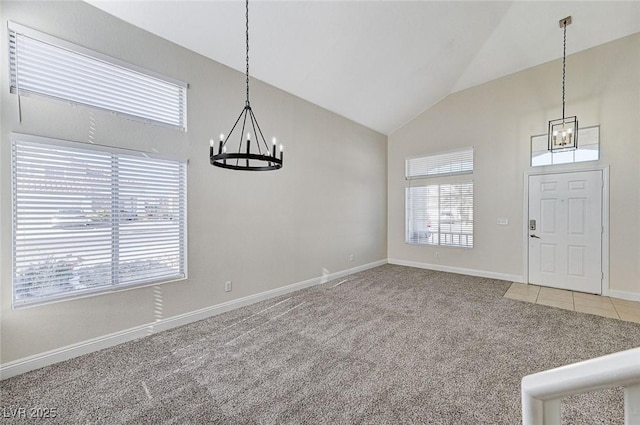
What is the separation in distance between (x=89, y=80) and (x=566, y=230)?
7.18m

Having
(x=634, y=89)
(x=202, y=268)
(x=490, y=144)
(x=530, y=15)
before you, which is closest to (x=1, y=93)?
(x=202, y=268)

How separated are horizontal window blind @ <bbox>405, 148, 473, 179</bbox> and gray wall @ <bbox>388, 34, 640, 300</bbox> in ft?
0.46

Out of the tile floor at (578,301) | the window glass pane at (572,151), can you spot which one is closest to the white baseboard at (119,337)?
the tile floor at (578,301)

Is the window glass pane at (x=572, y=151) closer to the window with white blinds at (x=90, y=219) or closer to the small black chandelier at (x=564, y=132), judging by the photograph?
the small black chandelier at (x=564, y=132)

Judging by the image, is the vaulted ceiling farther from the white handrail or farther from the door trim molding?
the white handrail

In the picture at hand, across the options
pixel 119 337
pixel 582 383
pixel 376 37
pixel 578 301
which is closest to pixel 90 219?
pixel 119 337

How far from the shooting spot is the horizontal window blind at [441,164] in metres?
5.90

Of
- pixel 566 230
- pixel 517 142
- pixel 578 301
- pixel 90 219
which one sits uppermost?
pixel 517 142

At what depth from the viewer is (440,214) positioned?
6.28 m

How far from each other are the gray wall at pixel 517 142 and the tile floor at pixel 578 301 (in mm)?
357

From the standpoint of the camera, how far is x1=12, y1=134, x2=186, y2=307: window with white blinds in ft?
8.20

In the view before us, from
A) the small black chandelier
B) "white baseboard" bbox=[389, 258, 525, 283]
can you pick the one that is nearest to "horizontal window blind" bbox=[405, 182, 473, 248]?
"white baseboard" bbox=[389, 258, 525, 283]

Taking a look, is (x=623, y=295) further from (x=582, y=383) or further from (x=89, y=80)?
(x=89, y=80)

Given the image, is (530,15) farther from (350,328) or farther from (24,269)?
(24,269)
